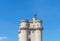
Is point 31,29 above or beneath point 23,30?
above

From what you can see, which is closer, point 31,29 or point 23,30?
point 23,30

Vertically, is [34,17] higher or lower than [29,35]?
higher

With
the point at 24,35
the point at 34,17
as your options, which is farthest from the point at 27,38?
the point at 34,17

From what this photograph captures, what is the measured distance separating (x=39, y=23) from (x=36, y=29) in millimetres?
2228

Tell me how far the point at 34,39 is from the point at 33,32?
104 inches

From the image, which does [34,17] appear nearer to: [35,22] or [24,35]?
[35,22]

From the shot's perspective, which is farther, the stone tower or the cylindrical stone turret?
the stone tower

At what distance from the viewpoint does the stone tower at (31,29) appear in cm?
8050

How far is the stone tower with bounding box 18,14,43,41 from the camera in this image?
80.5 metres

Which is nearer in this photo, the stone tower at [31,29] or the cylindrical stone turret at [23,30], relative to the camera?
the cylindrical stone turret at [23,30]

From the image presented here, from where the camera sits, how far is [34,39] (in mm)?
82750

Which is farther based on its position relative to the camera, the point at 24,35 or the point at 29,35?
the point at 29,35

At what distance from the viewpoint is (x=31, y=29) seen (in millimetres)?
82938

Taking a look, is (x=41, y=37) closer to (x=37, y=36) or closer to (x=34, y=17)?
(x=37, y=36)
